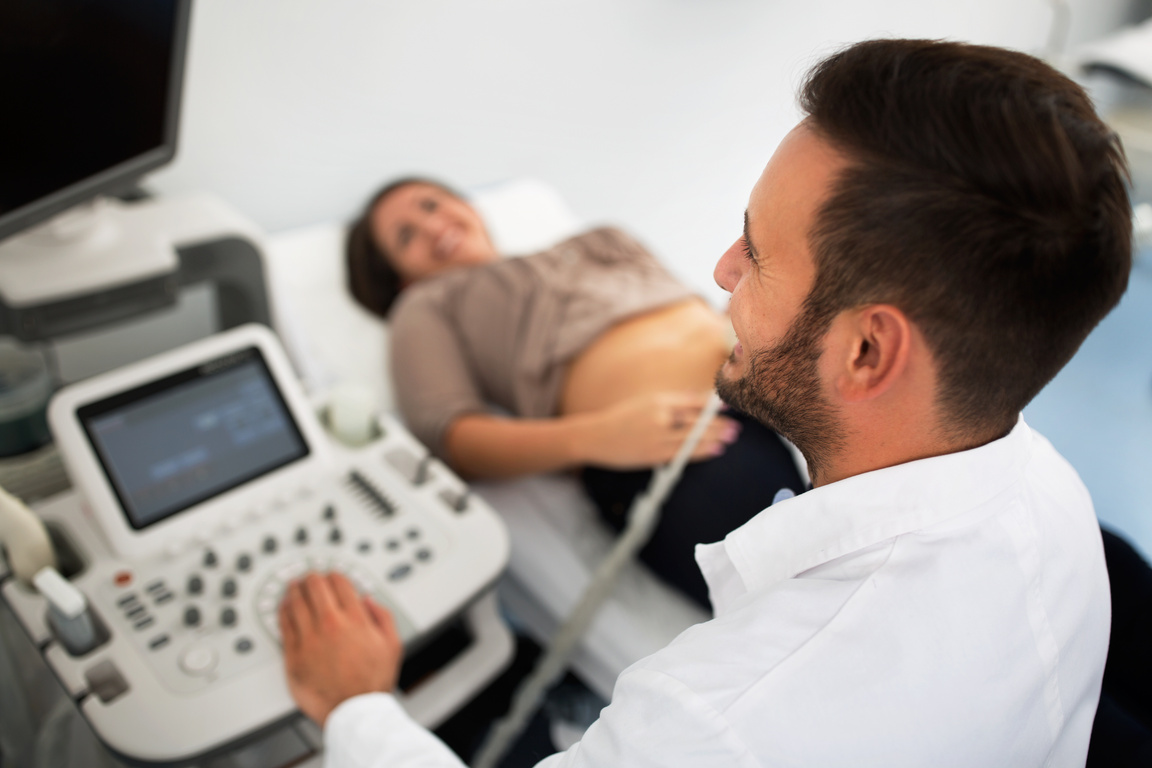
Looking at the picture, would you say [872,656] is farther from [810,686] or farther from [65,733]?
[65,733]

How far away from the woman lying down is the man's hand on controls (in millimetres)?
455

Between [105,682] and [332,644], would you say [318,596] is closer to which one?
[332,644]

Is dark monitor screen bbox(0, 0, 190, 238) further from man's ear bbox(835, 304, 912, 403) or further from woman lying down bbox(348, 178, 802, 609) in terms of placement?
man's ear bbox(835, 304, 912, 403)

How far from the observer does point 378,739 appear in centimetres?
83

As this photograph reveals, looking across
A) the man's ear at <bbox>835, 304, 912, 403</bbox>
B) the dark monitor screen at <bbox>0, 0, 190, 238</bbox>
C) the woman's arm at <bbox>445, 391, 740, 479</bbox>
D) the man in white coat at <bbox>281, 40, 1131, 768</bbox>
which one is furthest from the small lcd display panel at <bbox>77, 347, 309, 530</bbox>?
the man's ear at <bbox>835, 304, 912, 403</bbox>

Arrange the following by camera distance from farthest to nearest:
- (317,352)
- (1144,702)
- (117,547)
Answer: (317,352) < (117,547) < (1144,702)

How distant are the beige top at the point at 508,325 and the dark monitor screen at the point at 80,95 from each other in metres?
0.57

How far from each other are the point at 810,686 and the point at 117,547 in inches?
34.1

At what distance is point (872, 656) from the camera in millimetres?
590

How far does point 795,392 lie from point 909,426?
0.10 meters

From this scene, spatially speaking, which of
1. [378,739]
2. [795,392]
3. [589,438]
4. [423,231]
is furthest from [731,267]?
[423,231]

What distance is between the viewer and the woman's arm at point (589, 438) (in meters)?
1.31

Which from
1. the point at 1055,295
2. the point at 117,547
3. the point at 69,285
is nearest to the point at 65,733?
the point at 117,547

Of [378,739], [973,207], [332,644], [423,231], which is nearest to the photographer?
[973,207]
